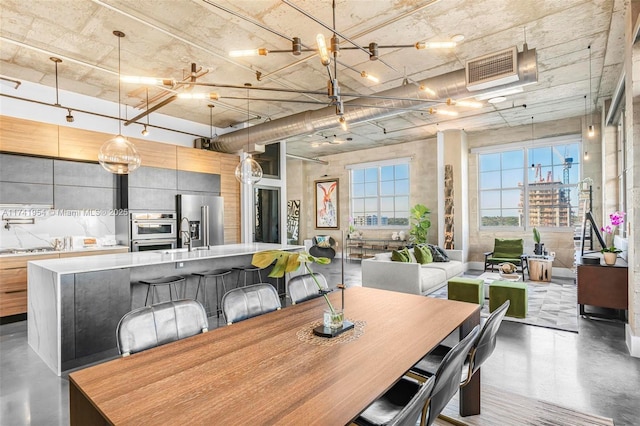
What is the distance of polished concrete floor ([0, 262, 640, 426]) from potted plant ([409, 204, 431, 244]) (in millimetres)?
4451

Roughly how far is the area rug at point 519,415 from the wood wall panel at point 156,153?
597 cm

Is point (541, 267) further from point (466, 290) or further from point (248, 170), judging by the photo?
point (248, 170)

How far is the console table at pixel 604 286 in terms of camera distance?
4145mm

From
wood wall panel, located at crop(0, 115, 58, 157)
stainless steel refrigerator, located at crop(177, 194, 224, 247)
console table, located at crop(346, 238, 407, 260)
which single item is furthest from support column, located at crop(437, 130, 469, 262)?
wood wall panel, located at crop(0, 115, 58, 157)

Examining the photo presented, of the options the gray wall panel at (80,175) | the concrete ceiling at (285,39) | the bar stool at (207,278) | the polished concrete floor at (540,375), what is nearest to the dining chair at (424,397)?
the polished concrete floor at (540,375)

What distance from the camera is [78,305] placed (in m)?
3.17

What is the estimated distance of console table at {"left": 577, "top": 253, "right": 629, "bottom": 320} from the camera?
4145 millimetres

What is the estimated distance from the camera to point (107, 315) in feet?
11.2

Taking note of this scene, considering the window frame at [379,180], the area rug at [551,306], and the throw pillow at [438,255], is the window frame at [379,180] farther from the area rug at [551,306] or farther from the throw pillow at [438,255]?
the area rug at [551,306]

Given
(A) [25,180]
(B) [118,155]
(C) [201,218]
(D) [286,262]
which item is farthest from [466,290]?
(A) [25,180]

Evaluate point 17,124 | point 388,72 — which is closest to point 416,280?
point 388,72

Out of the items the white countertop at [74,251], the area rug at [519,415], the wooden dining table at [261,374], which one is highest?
the white countertop at [74,251]

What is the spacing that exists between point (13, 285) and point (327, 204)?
8238mm

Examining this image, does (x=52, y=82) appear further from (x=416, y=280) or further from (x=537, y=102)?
(x=537, y=102)
